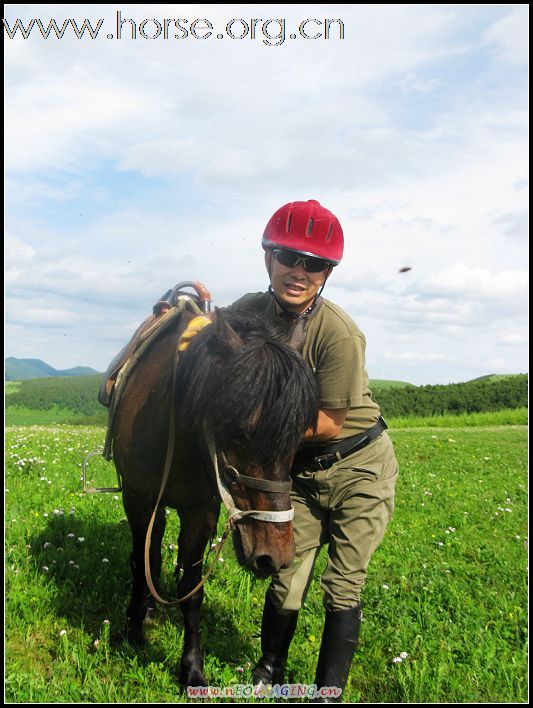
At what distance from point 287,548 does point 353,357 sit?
4.00ft

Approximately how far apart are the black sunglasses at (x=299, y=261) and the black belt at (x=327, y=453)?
1.18 metres

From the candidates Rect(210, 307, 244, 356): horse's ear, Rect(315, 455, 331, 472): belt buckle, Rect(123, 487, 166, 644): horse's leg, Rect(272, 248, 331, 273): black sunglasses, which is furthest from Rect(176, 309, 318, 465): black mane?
Rect(123, 487, 166, 644): horse's leg

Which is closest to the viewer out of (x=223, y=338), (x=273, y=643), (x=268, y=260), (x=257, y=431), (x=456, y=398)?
(x=257, y=431)

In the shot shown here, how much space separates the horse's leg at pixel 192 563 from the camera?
13.8 ft

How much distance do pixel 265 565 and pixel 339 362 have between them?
4.20 feet

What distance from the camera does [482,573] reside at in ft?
20.6

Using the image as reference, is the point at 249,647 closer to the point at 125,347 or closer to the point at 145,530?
the point at 145,530

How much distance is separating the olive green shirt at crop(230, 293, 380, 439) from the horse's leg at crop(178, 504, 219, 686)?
1.26 m

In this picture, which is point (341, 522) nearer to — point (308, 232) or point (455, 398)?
point (308, 232)

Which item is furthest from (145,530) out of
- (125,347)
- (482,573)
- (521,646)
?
(482,573)

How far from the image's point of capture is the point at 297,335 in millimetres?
3572

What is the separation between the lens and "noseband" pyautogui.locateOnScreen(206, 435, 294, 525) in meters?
3.10

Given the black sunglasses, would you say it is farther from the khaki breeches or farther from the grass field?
the grass field

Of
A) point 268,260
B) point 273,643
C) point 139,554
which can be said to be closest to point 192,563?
point 139,554
